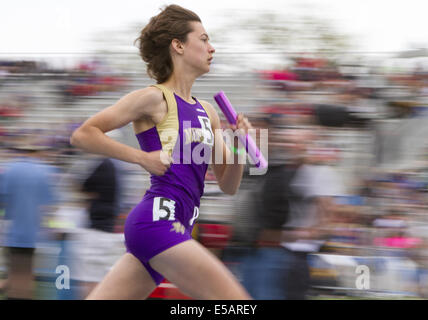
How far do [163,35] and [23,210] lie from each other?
7.35 feet

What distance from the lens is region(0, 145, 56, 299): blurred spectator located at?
422cm

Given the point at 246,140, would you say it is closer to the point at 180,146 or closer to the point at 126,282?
the point at 180,146

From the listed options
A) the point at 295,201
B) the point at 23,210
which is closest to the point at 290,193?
the point at 295,201

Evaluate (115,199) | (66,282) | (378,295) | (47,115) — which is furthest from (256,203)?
(47,115)

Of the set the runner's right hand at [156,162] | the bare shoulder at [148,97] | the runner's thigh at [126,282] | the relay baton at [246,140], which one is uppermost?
the bare shoulder at [148,97]

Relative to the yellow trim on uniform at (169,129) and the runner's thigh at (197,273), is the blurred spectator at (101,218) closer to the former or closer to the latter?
the yellow trim on uniform at (169,129)

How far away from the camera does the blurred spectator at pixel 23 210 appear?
4.22m

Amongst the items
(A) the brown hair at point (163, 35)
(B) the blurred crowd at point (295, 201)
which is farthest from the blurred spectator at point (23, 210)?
(A) the brown hair at point (163, 35)

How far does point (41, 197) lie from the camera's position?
4.25 meters

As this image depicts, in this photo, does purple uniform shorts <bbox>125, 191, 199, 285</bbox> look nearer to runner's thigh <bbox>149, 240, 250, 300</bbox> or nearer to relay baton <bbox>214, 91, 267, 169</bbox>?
runner's thigh <bbox>149, 240, 250, 300</bbox>

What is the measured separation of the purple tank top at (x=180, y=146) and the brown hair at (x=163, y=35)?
19 cm

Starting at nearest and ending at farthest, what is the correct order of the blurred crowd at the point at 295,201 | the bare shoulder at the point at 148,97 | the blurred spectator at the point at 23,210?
the bare shoulder at the point at 148,97 < the blurred crowd at the point at 295,201 < the blurred spectator at the point at 23,210

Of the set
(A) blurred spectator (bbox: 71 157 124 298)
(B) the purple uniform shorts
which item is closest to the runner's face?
(B) the purple uniform shorts

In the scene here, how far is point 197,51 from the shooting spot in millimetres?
2648
